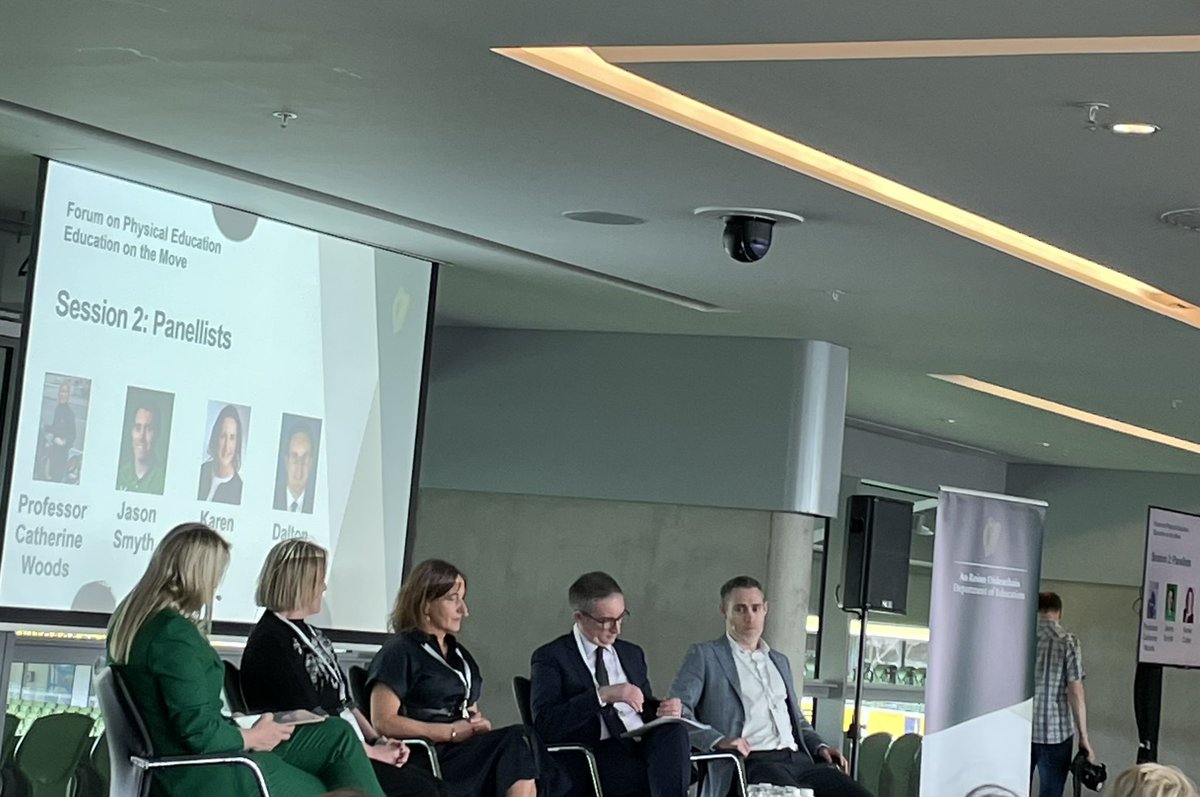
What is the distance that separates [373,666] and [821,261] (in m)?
2.51

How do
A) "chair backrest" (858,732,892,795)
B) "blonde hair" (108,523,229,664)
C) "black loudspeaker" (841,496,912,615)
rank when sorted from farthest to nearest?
"chair backrest" (858,732,892,795) < "black loudspeaker" (841,496,912,615) < "blonde hair" (108,523,229,664)

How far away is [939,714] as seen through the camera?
9.02 m

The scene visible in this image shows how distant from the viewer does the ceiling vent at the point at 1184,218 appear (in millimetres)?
5797

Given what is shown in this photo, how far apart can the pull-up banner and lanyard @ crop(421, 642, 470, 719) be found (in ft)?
11.4

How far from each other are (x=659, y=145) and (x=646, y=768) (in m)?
2.50

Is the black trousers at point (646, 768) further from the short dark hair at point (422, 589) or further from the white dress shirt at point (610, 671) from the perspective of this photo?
the short dark hair at point (422, 589)

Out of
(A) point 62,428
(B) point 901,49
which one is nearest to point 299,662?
(A) point 62,428

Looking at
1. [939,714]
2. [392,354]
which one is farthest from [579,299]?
[939,714]

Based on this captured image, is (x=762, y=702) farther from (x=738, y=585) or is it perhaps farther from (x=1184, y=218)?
(x=1184, y=218)

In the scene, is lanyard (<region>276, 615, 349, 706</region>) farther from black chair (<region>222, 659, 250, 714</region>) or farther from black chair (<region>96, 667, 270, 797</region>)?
black chair (<region>96, 667, 270, 797</region>)

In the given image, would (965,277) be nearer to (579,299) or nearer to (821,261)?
(821,261)

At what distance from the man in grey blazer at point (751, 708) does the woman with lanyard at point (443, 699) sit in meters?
1.19

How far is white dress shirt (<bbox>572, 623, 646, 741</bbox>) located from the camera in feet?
22.2

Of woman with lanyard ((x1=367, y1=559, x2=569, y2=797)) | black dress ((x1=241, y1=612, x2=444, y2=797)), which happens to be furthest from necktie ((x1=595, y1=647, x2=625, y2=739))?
black dress ((x1=241, y1=612, x2=444, y2=797))
